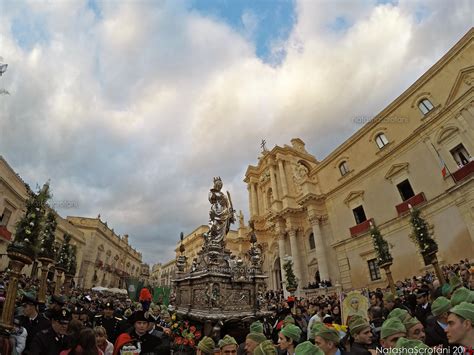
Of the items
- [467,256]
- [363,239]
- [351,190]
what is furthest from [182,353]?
[351,190]

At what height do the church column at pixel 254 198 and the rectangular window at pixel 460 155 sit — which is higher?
the church column at pixel 254 198

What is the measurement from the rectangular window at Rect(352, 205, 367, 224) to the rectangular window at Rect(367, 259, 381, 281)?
333cm

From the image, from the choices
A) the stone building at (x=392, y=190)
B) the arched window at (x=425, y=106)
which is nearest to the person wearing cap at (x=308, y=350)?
the stone building at (x=392, y=190)

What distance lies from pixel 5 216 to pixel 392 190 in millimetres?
30060

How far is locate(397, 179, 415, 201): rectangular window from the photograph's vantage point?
17355 mm

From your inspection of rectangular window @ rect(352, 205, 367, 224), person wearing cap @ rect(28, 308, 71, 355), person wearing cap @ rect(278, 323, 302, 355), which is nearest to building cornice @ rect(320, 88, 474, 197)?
rectangular window @ rect(352, 205, 367, 224)

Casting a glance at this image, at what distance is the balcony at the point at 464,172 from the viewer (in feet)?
43.3

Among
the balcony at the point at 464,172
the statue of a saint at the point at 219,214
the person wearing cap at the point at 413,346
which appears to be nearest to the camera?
the person wearing cap at the point at 413,346

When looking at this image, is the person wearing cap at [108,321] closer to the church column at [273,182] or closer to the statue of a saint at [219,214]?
the statue of a saint at [219,214]

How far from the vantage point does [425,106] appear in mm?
17281

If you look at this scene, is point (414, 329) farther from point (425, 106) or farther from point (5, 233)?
point (5, 233)

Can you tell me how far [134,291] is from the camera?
78.5ft

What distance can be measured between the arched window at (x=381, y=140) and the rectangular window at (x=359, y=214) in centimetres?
537

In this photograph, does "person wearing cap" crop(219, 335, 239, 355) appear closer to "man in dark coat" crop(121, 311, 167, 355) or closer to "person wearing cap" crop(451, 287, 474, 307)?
"man in dark coat" crop(121, 311, 167, 355)
